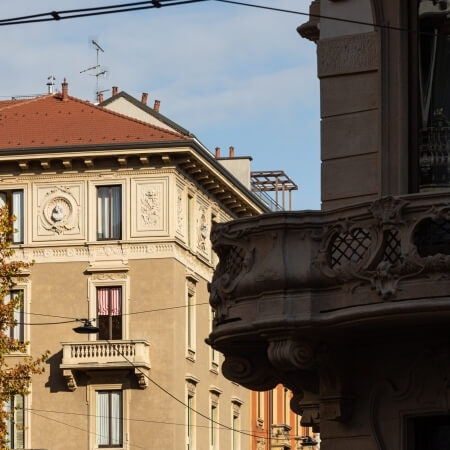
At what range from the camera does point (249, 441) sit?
67312 millimetres

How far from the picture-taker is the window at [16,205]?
58.8 meters

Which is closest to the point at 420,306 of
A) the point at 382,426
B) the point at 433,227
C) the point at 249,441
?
the point at 433,227

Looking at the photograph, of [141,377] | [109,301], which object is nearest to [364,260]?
[141,377]

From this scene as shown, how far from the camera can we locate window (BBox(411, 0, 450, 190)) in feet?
52.1

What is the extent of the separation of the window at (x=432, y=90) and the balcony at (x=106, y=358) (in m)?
40.0

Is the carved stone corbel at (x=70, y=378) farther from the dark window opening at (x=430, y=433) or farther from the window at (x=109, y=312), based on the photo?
the dark window opening at (x=430, y=433)

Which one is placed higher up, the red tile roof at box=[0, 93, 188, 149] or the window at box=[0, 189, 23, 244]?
the red tile roof at box=[0, 93, 188, 149]

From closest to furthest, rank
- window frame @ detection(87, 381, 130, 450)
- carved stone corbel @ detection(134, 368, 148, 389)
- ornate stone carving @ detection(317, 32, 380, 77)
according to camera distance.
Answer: ornate stone carving @ detection(317, 32, 380, 77)
carved stone corbel @ detection(134, 368, 148, 389)
window frame @ detection(87, 381, 130, 450)

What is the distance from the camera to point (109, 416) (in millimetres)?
56375

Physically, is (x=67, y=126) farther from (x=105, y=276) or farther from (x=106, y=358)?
(x=106, y=358)

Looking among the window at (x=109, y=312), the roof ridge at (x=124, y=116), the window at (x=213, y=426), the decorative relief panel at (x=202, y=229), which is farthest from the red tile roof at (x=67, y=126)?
the window at (x=213, y=426)

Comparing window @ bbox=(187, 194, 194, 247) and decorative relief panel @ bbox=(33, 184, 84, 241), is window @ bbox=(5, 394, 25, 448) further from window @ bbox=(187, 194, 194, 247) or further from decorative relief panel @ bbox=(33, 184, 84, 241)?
window @ bbox=(187, 194, 194, 247)

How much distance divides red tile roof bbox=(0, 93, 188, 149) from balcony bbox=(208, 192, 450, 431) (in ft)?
142

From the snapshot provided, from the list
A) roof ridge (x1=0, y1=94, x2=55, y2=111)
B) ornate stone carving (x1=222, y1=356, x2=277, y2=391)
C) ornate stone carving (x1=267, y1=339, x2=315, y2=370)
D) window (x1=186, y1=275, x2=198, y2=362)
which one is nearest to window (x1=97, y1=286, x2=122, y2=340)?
window (x1=186, y1=275, x2=198, y2=362)
